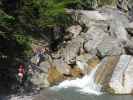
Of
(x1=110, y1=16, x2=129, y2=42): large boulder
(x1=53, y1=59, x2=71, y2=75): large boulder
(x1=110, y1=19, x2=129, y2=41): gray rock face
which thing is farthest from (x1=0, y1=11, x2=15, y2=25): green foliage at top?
(x1=110, y1=19, x2=129, y2=41): gray rock face

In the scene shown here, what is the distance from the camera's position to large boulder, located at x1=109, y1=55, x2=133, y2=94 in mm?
24803

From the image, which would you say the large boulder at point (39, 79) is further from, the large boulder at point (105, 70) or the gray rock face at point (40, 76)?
the large boulder at point (105, 70)

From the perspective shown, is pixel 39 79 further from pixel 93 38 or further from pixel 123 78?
pixel 93 38

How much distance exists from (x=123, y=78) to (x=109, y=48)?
4803mm

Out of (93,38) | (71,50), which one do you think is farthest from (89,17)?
(71,50)

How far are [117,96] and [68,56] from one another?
713 centimetres

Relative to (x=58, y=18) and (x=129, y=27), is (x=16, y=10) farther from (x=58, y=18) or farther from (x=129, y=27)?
(x=129, y=27)

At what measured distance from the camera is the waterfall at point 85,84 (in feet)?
84.2

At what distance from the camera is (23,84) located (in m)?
23.8

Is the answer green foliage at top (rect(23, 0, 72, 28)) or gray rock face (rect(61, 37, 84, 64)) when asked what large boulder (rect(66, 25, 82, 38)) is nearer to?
green foliage at top (rect(23, 0, 72, 28))

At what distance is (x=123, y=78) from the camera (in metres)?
25.5

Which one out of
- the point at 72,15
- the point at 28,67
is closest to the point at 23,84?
the point at 28,67

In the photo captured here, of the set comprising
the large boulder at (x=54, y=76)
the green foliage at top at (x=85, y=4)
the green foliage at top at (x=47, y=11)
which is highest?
the green foliage at top at (x=47, y=11)

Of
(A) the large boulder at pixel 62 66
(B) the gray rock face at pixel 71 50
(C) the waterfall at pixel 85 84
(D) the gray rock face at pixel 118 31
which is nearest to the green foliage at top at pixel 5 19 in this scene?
(C) the waterfall at pixel 85 84
